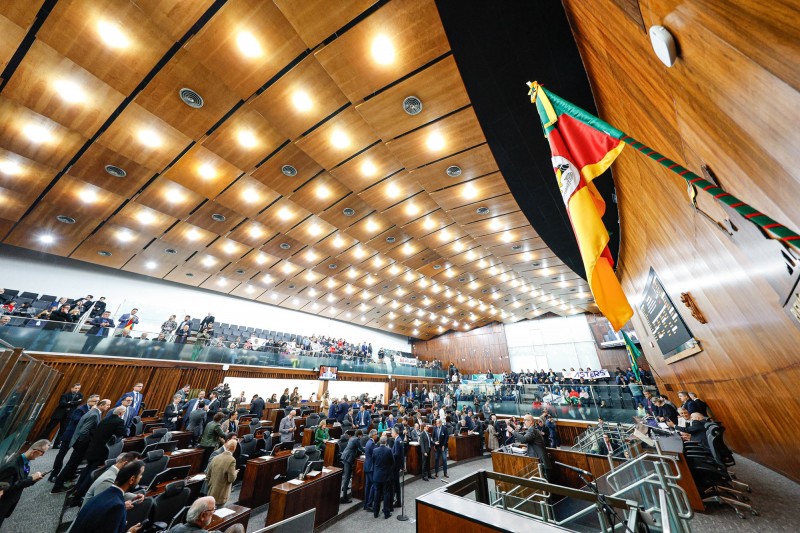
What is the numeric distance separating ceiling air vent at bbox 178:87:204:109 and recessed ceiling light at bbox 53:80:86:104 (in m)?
1.70

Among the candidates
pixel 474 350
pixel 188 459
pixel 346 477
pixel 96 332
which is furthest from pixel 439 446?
pixel 474 350

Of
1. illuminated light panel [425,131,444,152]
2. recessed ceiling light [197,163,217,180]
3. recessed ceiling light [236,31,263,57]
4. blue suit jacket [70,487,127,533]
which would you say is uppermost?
recessed ceiling light [197,163,217,180]

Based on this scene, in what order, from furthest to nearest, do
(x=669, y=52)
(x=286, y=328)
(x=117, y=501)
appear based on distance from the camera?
(x=286, y=328) → (x=117, y=501) → (x=669, y=52)

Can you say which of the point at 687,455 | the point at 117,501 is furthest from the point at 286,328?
the point at 687,455

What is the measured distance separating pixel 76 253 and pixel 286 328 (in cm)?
976

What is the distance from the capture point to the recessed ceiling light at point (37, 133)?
18.9 ft

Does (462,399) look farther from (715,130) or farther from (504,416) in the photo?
(715,130)

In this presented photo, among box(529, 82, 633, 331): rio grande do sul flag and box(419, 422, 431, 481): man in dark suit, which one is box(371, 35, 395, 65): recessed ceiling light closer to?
box(529, 82, 633, 331): rio grande do sul flag

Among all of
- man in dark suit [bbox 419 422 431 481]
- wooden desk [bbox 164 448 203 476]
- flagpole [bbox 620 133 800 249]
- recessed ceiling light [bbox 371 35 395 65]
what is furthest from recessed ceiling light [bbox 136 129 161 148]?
man in dark suit [bbox 419 422 431 481]

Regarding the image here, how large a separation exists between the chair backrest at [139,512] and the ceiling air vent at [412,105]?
6755 millimetres

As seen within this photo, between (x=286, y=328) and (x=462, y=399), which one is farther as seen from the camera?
(x=286, y=328)

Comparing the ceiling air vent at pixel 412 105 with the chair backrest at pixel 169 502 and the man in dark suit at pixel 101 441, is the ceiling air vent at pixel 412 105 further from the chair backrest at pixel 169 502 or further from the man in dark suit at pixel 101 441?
the man in dark suit at pixel 101 441

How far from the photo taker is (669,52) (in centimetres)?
180

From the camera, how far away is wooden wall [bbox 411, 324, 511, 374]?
2139 cm
